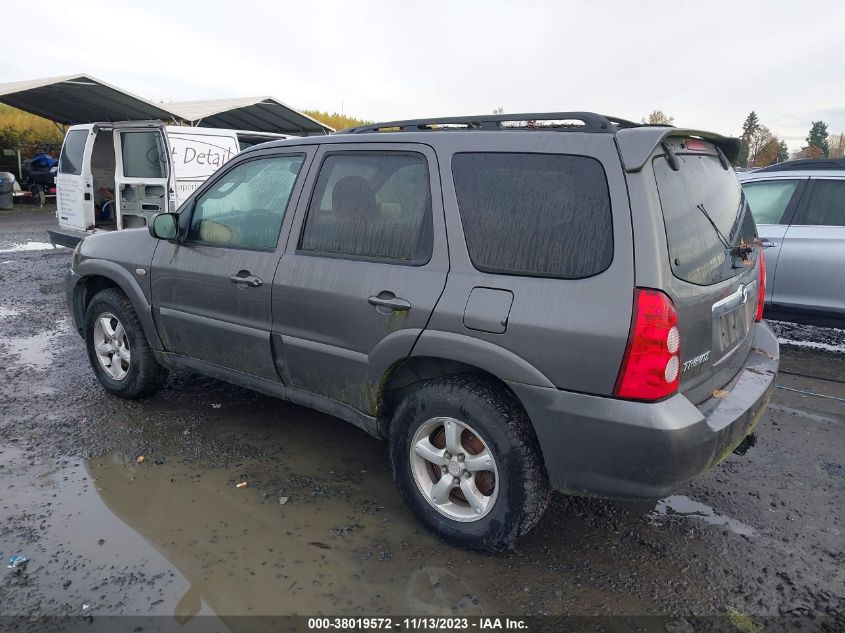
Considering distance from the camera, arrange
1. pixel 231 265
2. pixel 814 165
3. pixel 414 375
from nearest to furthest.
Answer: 1. pixel 414 375
2. pixel 231 265
3. pixel 814 165

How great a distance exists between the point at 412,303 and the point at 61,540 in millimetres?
1943

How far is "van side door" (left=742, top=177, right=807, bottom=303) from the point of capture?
5750 millimetres

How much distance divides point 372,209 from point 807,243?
4.45m

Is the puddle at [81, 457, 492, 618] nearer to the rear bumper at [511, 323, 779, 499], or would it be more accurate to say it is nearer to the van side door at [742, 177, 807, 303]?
the rear bumper at [511, 323, 779, 499]

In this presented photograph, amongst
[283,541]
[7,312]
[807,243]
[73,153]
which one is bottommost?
[7,312]

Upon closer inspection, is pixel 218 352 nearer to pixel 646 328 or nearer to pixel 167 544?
pixel 167 544

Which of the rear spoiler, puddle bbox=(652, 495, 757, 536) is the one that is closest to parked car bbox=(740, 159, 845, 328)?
puddle bbox=(652, 495, 757, 536)

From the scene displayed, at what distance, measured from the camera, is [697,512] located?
3.19 m

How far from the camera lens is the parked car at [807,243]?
17.9 feet

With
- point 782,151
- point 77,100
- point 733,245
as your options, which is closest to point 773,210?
point 733,245

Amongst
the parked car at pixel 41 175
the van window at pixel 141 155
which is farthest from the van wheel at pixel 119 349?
the parked car at pixel 41 175

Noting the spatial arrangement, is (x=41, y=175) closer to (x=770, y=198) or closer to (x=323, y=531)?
(x=770, y=198)

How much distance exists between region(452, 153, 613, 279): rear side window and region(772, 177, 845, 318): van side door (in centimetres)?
417

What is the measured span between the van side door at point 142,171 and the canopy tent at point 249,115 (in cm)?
911
